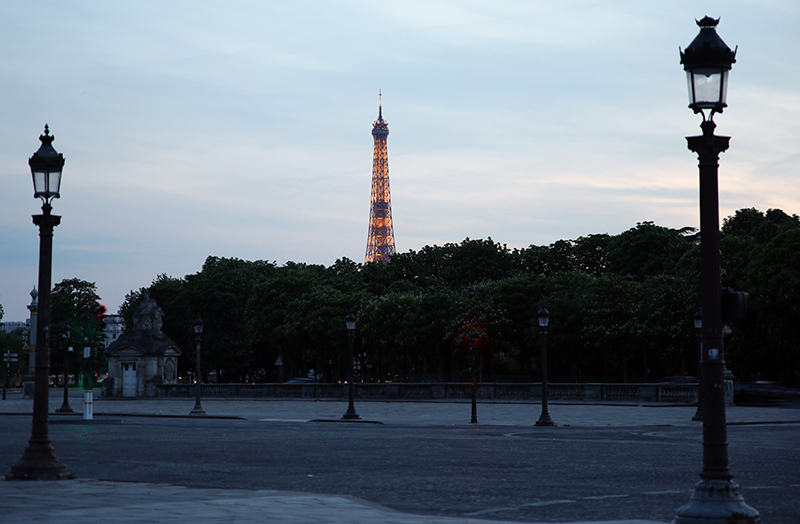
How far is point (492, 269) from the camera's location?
328 feet

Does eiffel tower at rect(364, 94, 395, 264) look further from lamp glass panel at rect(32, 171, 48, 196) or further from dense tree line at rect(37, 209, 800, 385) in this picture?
lamp glass panel at rect(32, 171, 48, 196)

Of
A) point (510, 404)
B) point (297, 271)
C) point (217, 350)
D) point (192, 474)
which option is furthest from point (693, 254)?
point (192, 474)

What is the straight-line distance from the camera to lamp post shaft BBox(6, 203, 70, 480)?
15234mm

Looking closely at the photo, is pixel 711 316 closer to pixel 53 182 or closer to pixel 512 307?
pixel 53 182

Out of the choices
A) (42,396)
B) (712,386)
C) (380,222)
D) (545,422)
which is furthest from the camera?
(380,222)

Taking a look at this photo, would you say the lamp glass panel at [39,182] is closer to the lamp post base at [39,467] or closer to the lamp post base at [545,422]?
the lamp post base at [39,467]

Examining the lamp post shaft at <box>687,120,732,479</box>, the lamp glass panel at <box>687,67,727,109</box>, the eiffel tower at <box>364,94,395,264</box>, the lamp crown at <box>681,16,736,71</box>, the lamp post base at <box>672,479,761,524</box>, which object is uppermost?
the eiffel tower at <box>364,94,395,264</box>

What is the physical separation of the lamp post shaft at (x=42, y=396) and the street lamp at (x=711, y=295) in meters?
9.94

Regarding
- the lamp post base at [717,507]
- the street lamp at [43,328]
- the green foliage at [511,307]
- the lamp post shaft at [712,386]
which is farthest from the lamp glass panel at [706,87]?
the green foliage at [511,307]

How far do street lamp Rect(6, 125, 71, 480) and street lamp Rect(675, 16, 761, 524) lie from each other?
33.0 feet

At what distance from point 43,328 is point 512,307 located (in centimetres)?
6326

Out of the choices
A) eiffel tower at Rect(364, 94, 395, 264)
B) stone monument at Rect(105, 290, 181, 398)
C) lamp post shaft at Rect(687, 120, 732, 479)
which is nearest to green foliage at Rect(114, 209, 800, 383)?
stone monument at Rect(105, 290, 181, 398)

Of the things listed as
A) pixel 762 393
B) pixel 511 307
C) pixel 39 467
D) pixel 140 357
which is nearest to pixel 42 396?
→ pixel 39 467

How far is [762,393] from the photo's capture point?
52906 millimetres
